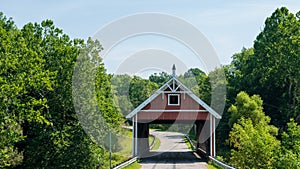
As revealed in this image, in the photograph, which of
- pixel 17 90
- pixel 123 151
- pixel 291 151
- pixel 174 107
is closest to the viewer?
pixel 17 90

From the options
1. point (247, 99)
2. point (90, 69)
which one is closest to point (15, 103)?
point (90, 69)

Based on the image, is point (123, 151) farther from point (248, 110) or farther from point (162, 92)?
point (162, 92)

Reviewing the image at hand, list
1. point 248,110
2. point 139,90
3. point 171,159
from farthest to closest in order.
A: point 139,90, point 248,110, point 171,159

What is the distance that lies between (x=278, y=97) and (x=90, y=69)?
1201 inches

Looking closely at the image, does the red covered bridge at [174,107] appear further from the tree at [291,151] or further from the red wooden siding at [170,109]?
the tree at [291,151]

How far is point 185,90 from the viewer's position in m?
34.1

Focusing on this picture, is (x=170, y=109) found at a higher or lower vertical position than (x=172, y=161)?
higher

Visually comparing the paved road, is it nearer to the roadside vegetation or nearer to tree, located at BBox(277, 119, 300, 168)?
the roadside vegetation

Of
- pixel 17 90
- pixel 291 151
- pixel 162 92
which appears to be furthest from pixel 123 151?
pixel 17 90

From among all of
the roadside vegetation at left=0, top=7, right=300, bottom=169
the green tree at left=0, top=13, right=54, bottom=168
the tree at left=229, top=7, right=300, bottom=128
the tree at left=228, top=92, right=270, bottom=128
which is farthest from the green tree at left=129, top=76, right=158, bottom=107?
the green tree at left=0, top=13, right=54, bottom=168

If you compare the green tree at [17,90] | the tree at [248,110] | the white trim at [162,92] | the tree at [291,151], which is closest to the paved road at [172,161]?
the white trim at [162,92]

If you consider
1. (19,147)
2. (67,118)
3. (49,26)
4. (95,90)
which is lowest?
(19,147)

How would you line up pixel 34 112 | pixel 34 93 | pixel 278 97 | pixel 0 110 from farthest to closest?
pixel 278 97 < pixel 34 93 < pixel 34 112 < pixel 0 110

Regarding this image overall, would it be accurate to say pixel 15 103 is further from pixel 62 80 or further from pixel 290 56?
pixel 290 56
